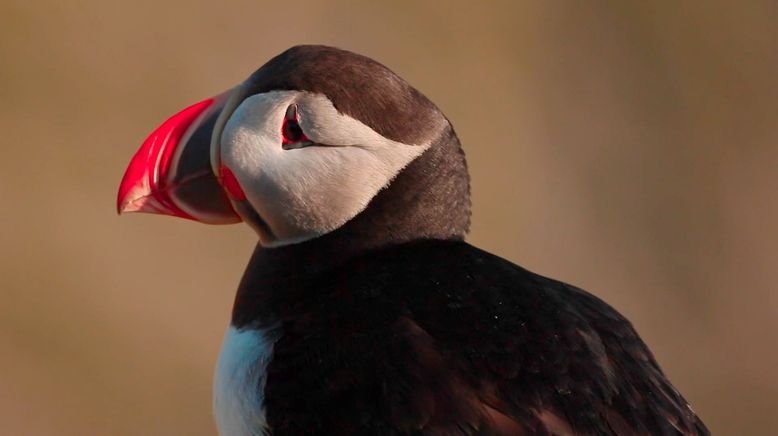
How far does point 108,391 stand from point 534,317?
4.22m

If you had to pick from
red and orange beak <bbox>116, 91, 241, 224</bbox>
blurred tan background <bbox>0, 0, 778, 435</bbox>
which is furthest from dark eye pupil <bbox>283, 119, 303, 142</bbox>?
A: blurred tan background <bbox>0, 0, 778, 435</bbox>

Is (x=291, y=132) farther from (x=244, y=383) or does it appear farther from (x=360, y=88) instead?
(x=244, y=383)

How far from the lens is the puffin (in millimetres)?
1779

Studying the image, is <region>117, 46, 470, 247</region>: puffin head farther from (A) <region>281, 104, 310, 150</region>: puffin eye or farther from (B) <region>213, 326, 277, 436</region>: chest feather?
(B) <region>213, 326, 277, 436</region>: chest feather

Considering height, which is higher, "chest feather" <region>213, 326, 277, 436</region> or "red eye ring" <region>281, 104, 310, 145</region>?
"red eye ring" <region>281, 104, 310, 145</region>

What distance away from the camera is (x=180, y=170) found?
2275mm

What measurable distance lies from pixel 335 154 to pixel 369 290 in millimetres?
262

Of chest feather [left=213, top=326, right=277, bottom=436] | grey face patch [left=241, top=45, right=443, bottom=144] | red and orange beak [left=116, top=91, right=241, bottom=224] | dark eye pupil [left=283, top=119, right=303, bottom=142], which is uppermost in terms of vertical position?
grey face patch [left=241, top=45, right=443, bottom=144]

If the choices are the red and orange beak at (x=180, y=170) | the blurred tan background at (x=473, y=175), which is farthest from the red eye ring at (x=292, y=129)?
the blurred tan background at (x=473, y=175)

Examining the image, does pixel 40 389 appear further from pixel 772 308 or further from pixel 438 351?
pixel 438 351

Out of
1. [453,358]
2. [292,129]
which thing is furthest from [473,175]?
[453,358]

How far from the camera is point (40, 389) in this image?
19.0 feet

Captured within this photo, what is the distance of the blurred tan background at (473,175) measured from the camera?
595cm

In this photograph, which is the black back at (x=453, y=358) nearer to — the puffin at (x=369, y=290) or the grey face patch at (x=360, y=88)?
the puffin at (x=369, y=290)
